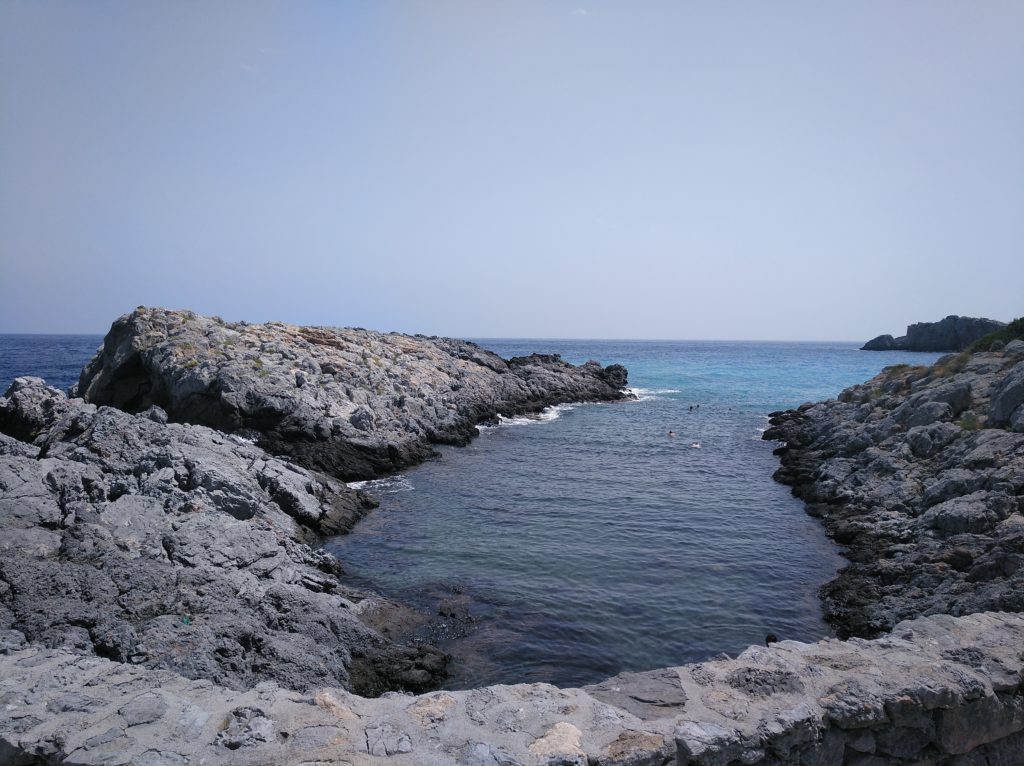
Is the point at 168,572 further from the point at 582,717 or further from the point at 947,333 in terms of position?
the point at 947,333

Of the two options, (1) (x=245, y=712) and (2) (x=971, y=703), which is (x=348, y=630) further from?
(2) (x=971, y=703)

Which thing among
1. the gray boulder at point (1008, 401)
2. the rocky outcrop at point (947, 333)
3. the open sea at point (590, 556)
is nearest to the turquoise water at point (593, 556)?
the open sea at point (590, 556)

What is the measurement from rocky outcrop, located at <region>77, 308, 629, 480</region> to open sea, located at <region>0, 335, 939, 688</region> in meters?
3.15

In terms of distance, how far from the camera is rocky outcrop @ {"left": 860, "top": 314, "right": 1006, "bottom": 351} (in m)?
Answer: 132

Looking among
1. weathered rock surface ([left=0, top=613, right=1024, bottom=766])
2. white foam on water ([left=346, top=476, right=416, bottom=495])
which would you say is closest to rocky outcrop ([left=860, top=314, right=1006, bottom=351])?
white foam on water ([left=346, top=476, right=416, bottom=495])

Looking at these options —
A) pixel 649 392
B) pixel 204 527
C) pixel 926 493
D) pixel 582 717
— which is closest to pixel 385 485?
pixel 204 527

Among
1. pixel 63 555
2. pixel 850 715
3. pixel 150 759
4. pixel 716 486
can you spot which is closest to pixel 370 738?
pixel 150 759

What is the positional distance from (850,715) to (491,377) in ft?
163

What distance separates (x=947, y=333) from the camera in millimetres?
144750

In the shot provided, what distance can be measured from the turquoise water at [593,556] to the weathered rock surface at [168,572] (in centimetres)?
207

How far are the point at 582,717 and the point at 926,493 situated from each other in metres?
17.0

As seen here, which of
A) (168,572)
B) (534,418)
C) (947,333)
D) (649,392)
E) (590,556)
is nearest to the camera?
(168,572)

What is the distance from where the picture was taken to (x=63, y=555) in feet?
36.9

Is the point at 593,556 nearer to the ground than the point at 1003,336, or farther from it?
nearer to the ground
